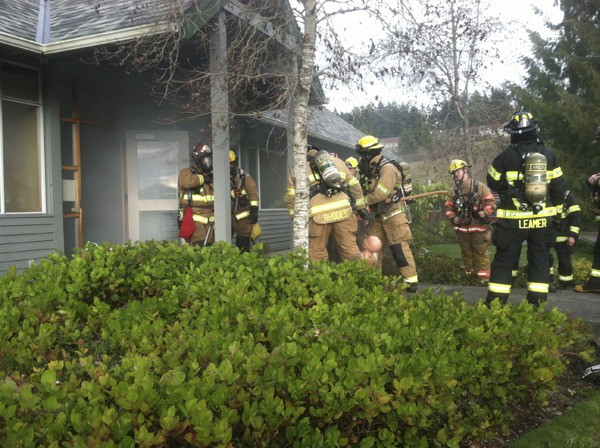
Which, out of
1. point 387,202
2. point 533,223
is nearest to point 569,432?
point 533,223

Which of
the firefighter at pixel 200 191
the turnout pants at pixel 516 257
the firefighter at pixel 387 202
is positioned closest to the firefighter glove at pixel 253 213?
the firefighter at pixel 200 191

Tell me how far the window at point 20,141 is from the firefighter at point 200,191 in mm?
2035

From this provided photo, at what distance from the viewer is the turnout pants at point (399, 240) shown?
6840 millimetres

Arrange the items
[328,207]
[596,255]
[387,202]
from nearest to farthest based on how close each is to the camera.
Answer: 1. [328,207]
2. [596,255]
3. [387,202]

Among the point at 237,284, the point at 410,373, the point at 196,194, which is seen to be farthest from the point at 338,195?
the point at 410,373

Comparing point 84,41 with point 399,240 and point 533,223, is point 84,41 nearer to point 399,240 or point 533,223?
point 399,240

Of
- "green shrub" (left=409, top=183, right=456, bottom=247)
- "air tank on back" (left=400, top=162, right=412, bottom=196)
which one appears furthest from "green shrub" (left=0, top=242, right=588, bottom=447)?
"green shrub" (left=409, top=183, right=456, bottom=247)

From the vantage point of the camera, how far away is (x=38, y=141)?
740 cm

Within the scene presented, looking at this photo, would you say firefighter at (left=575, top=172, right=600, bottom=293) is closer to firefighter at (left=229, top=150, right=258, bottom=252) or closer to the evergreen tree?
firefighter at (left=229, top=150, right=258, bottom=252)

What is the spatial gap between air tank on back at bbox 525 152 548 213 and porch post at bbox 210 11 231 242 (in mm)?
3256

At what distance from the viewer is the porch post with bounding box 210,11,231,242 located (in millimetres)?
6250

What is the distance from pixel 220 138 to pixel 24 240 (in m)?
2.99

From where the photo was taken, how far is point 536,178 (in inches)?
184

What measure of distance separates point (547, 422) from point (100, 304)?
113 inches
